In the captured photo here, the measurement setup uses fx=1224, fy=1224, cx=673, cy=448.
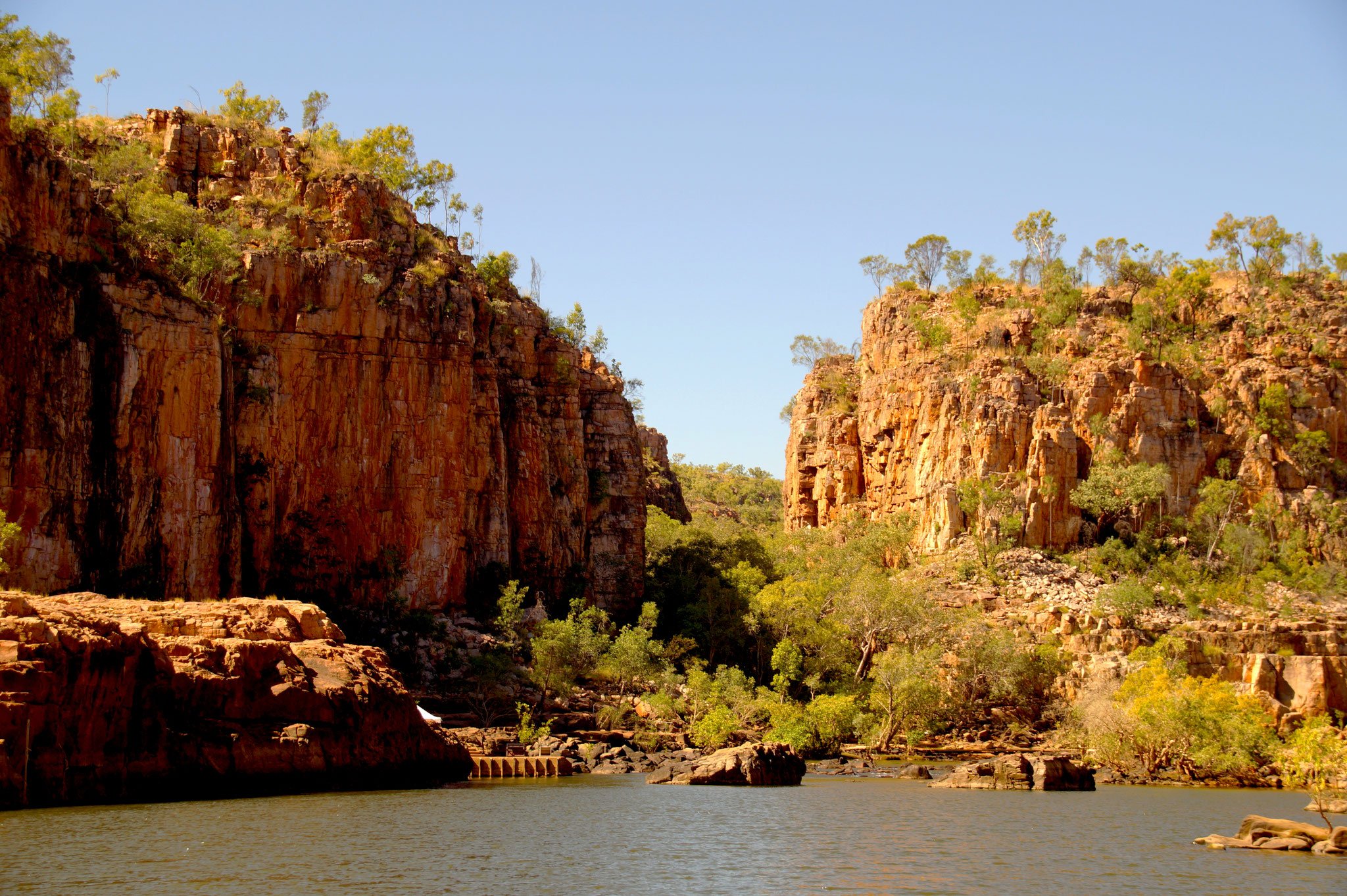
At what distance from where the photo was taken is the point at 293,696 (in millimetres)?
36594

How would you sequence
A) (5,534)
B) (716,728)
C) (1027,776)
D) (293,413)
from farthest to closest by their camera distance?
(293,413), (716,728), (1027,776), (5,534)

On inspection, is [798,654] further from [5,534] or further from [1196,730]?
[5,534]

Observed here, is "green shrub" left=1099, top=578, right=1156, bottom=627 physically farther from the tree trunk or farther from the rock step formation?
the rock step formation

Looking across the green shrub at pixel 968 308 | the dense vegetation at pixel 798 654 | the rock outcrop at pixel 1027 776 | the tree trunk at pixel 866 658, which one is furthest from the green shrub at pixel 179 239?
the green shrub at pixel 968 308

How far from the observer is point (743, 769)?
4456 centimetres

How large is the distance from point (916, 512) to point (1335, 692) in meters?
28.2

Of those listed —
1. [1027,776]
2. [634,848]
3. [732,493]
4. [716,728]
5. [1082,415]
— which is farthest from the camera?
[732,493]

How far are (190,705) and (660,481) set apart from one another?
2345 inches

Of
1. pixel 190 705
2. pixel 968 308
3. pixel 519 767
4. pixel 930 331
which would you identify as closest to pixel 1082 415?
pixel 930 331

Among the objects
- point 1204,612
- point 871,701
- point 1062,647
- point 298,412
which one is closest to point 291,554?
point 298,412

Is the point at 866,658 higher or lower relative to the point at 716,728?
higher

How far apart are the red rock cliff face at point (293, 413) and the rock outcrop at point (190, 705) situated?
8.85 metres

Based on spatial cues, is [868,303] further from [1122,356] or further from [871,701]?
[871,701]

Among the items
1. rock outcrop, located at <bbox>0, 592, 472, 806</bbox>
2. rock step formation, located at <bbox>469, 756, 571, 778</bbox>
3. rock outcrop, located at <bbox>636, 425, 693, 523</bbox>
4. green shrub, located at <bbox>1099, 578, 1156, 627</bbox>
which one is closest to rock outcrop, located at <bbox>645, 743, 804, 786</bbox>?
rock step formation, located at <bbox>469, 756, 571, 778</bbox>
